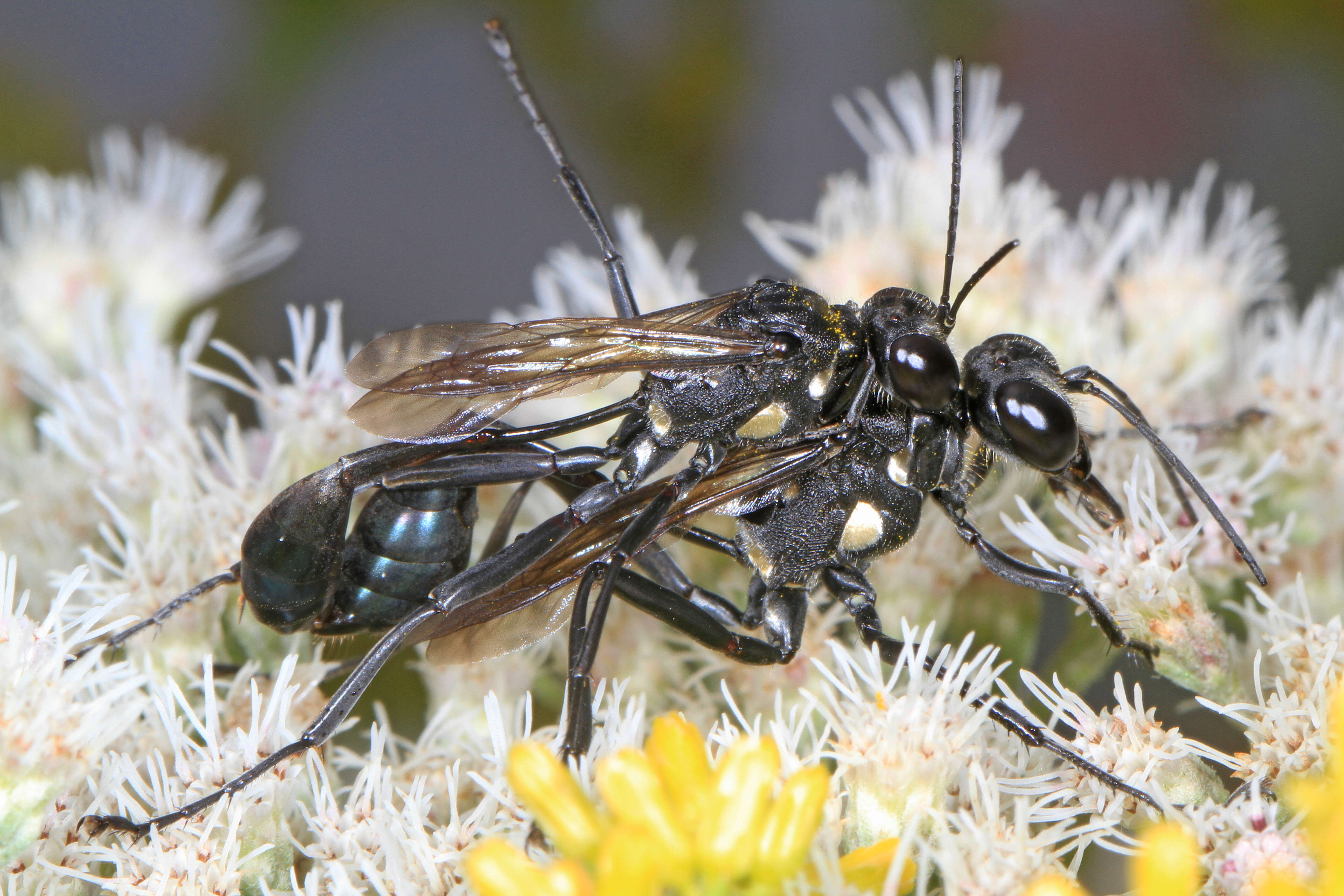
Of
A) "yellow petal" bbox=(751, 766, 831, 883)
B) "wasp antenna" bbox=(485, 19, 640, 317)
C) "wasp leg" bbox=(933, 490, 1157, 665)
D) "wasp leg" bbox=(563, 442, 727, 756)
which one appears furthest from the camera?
"wasp antenna" bbox=(485, 19, 640, 317)

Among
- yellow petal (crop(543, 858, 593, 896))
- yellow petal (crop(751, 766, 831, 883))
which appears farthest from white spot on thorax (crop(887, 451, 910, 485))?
yellow petal (crop(543, 858, 593, 896))

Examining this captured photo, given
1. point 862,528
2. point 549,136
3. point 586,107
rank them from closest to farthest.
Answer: point 862,528 → point 549,136 → point 586,107

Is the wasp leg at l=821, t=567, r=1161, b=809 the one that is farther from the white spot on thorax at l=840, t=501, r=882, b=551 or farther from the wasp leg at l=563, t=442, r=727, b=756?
the wasp leg at l=563, t=442, r=727, b=756

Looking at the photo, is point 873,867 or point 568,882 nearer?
point 568,882

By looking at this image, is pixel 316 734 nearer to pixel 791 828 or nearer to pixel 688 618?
pixel 688 618

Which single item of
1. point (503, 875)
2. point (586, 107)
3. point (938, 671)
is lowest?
point (503, 875)

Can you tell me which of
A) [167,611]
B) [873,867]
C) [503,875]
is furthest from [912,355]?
[167,611]

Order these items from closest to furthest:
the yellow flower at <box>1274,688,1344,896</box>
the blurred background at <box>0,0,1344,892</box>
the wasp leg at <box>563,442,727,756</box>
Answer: the yellow flower at <box>1274,688,1344,896</box>, the wasp leg at <box>563,442,727,756</box>, the blurred background at <box>0,0,1344,892</box>
